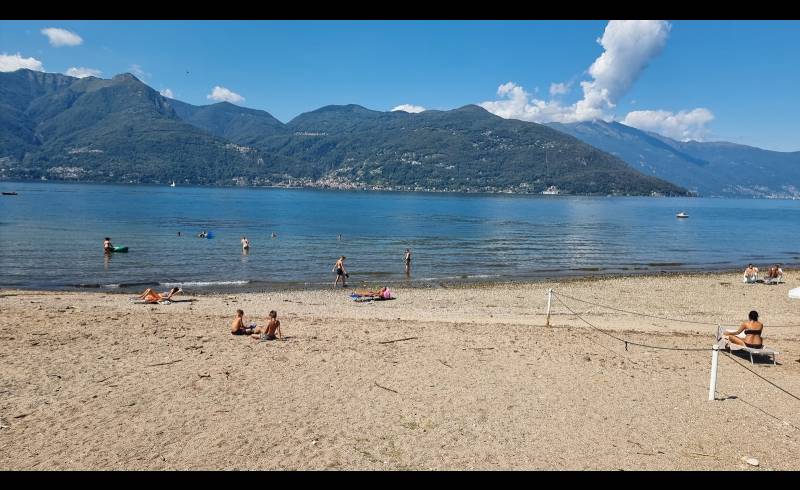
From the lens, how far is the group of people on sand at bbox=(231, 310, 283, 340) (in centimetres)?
1412

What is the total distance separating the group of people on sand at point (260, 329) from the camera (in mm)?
Answer: 14117

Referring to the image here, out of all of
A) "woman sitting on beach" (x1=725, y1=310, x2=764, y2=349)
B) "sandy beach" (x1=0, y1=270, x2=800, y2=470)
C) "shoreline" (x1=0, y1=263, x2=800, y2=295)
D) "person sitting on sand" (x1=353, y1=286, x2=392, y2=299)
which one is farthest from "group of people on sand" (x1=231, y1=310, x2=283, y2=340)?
"woman sitting on beach" (x1=725, y1=310, x2=764, y2=349)

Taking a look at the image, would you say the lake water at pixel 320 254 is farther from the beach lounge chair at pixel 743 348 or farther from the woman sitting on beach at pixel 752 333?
the woman sitting on beach at pixel 752 333

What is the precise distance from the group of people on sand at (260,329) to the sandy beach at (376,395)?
0.48m

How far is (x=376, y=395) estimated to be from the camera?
398 inches

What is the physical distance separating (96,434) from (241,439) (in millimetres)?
2298

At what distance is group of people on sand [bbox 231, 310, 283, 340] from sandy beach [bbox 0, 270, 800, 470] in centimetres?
48

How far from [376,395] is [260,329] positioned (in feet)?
20.2

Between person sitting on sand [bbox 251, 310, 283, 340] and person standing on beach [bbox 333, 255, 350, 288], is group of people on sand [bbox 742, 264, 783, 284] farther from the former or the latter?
person sitting on sand [bbox 251, 310, 283, 340]

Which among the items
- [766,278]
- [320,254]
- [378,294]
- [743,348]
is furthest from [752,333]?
[320,254]

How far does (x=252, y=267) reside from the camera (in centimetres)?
3142

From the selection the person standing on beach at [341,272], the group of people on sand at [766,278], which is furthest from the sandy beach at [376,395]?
the group of people on sand at [766,278]

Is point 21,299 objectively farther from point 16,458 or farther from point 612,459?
point 612,459

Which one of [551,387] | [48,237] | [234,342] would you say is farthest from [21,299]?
[48,237]
